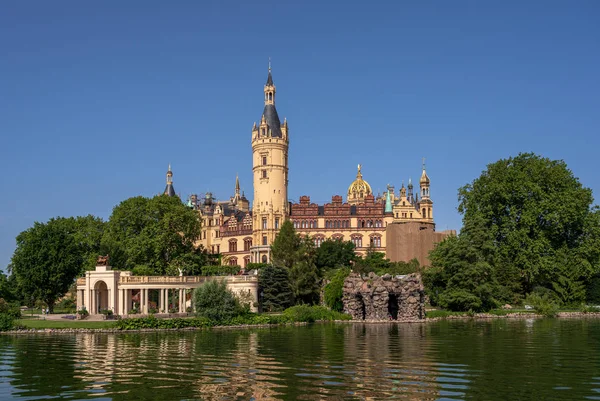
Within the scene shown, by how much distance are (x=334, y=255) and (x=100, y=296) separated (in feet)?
102

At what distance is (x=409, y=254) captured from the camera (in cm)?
9256

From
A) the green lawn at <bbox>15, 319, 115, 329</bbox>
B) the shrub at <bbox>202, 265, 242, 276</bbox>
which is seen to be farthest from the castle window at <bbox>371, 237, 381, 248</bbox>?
the green lawn at <bbox>15, 319, 115, 329</bbox>

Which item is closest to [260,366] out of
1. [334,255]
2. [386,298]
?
[386,298]

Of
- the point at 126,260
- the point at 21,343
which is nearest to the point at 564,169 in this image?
the point at 126,260

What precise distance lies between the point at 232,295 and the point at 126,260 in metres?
23.4

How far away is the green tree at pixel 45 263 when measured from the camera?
59000 millimetres

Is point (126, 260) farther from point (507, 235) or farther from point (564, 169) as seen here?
point (564, 169)

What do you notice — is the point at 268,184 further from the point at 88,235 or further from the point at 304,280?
the point at 304,280

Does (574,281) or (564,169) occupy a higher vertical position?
(564,169)

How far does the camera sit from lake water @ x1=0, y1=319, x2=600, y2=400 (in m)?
18.6

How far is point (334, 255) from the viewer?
79188 millimetres

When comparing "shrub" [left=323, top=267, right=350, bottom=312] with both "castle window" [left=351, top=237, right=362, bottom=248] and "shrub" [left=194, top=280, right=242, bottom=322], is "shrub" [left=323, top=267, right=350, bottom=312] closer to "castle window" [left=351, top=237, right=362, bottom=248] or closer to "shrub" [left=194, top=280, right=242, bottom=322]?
"shrub" [left=194, top=280, right=242, bottom=322]

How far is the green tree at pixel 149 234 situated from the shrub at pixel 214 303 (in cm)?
1949

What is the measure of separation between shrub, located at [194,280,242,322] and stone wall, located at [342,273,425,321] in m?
9.71
